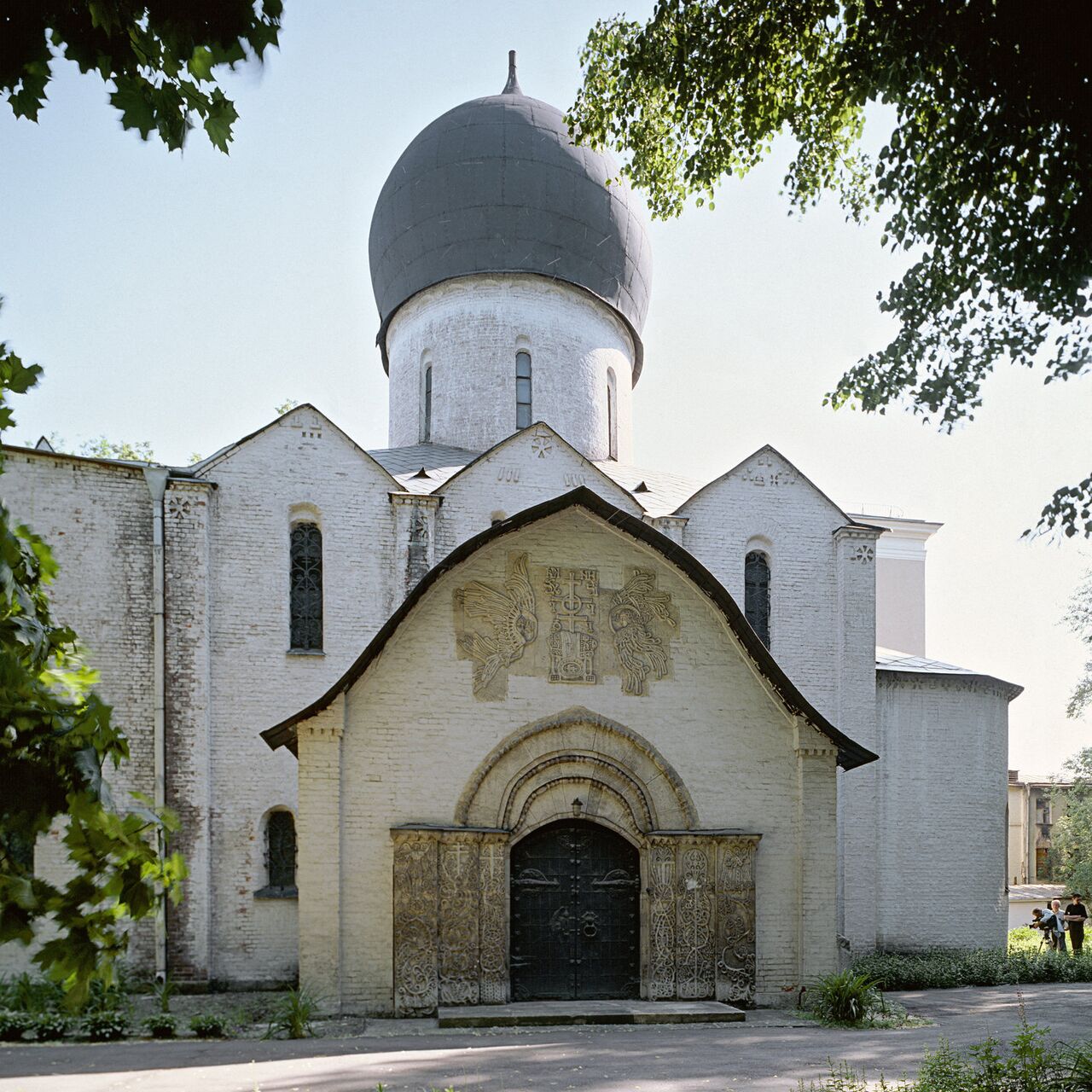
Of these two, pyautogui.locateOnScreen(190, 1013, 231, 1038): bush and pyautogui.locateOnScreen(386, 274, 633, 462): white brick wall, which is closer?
pyautogui.locateOnScreen(190, 1013, 231, 1038): bush

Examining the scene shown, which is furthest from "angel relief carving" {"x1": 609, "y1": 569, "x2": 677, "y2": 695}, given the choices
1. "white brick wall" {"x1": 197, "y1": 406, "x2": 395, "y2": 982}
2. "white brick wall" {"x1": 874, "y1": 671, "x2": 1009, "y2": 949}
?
"white brick wall" {"x1": 874, "y1": 671, "x2": 1009, "y2": 949}

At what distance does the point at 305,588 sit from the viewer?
15531 millimetres

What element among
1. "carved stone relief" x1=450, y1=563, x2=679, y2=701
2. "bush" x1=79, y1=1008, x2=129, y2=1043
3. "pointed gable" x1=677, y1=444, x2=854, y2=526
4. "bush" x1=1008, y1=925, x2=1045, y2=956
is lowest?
"bush" x1=1008, y1=925, x2=1045, y2=956

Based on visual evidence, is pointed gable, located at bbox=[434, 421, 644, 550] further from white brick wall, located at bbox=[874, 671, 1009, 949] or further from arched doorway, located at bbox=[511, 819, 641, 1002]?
white brick wall, located at bbox=[874, 671, 1009, 949]

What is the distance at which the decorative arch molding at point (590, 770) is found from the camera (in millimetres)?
11742

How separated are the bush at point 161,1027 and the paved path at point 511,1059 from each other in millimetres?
291

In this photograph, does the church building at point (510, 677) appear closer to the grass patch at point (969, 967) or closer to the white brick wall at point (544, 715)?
the white brick wall at point (544, 715)

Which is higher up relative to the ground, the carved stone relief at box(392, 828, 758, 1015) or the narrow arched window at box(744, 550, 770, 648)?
the narrow arched window at box(744, 550, 770, 648)

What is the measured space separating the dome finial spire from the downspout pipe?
11.7m

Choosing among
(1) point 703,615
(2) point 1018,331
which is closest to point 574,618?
(1) point 703,615

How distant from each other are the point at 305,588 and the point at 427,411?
6.21 m

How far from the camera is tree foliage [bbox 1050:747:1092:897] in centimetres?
2195

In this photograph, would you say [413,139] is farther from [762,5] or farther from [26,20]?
[26,20]


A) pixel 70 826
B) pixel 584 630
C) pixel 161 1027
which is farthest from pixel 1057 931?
pixel 70 826
